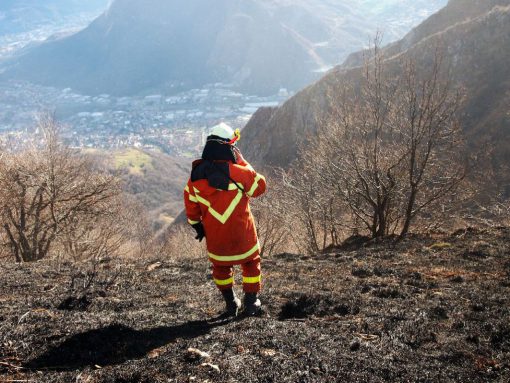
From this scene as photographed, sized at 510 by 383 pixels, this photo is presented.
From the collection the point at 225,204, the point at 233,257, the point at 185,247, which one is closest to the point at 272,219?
the point at 185,247

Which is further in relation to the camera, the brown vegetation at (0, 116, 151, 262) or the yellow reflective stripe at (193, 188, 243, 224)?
the brown vegetation at (0, 116, 151, 262)

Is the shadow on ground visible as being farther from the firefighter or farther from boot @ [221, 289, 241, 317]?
the firefighter

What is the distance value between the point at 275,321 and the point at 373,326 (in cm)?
110

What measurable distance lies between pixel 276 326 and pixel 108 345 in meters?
1.78

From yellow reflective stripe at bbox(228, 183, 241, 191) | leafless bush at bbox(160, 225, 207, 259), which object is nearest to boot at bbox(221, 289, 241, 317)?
yellow reflective stripe at bbox(228, 183, 241, 191)

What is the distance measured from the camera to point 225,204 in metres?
5.17

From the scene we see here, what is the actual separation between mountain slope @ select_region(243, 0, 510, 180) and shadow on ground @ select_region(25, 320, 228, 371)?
18.7m

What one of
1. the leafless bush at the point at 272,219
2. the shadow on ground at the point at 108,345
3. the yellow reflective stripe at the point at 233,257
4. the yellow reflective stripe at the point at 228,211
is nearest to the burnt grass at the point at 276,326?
the shadow on ground at the point at 108,345

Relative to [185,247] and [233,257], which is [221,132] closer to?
[233,257]

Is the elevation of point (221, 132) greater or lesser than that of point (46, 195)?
greater

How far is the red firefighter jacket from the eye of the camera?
5.09 m

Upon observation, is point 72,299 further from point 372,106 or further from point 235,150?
point 372,106

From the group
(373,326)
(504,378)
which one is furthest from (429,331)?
(504,378)

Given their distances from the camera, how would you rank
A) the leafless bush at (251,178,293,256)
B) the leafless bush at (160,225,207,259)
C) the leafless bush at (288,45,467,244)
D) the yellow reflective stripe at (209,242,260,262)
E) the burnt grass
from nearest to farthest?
the burnt grass → the yellow reflective stripe at (209,242,260,262) → the leafless bush at (288,45,467,244) → the leafless bush at (251,178,293,256) → the leafless bush at (160,225,207,259)
